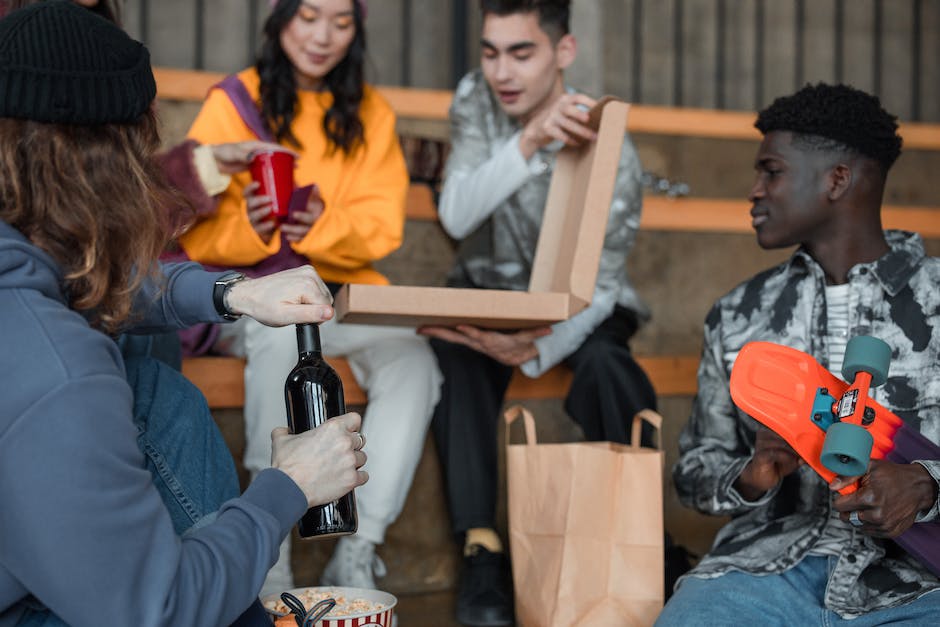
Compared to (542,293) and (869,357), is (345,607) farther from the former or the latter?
(869,357)

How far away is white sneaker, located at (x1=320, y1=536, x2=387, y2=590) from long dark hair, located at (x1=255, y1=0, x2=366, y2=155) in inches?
34.5

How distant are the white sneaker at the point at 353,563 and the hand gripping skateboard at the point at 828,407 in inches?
33.1

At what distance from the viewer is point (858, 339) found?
133 centimetres

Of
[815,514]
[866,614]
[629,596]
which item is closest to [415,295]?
[629,596]

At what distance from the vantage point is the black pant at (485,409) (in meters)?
A: 2.13

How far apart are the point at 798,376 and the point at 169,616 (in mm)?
851

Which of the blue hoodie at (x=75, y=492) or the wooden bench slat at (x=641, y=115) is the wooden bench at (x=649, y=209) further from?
the blue hoodie at (x=75, y=492)

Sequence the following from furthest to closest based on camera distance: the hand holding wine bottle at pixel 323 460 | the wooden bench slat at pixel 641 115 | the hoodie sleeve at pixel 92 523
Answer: the wooden bench slat at pixel 641 115 < the hand holding wine bottle at pixel 323 460 < the hoodie sleeve at pixel 92 523

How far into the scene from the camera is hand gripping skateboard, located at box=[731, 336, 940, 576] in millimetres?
1316

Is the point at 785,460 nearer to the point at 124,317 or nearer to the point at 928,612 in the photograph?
the point at 928,612

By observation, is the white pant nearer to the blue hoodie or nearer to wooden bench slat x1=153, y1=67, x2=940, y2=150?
wooden bench slat x1=153, y1=67, x2=940, y2=150

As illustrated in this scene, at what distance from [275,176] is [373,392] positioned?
1.51 ft

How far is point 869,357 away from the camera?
1.31 metres

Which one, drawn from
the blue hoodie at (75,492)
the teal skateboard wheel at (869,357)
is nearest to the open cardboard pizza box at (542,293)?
the teal skateboard wheel at (869,357)
